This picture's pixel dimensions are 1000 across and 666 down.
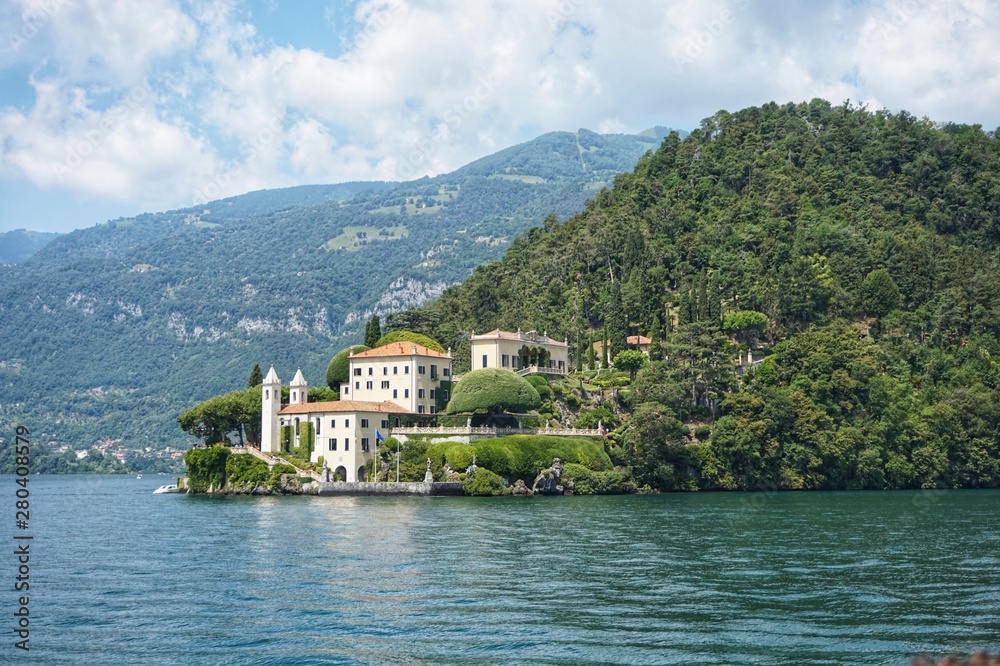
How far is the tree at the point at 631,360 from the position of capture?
4370 inches

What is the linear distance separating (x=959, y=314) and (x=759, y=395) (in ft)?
107

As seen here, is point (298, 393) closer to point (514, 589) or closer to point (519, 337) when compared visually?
point (519, 337)

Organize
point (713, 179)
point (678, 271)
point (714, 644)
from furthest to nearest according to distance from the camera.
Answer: point (713, 179)
point (678, 271)
point (714, 644)

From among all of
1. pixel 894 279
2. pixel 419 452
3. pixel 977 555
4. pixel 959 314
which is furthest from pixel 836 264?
pixel 977 555

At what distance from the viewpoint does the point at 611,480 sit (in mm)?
93062

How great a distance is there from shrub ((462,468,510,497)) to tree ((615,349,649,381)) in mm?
26007

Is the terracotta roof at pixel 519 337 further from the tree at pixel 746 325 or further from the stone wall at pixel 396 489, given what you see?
the stone wall at pixel 396 489

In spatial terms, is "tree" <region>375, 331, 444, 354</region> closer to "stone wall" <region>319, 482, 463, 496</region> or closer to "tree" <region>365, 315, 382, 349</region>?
Answer: "tree" <region>365, 315, 382, 349</region>

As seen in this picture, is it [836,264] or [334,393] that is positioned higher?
[836,264]

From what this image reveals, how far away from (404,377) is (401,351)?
2641 millimetres

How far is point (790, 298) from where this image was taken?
387 feet

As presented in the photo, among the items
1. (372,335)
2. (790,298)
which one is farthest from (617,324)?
(372,335)

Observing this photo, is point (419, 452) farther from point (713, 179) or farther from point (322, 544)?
point (713, 179)

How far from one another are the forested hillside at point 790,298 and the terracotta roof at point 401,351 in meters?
18.7
